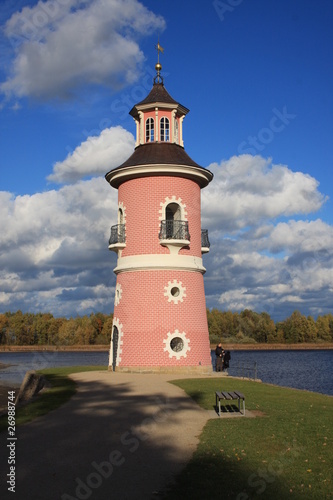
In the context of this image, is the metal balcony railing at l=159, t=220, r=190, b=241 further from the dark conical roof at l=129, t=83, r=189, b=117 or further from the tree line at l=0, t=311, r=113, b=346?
the tree line at l=0, t=311, r=113, b=346

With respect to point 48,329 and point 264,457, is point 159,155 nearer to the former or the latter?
point 264,457

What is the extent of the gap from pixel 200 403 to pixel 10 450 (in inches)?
236

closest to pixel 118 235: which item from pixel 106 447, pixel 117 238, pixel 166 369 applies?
pixel 117 238

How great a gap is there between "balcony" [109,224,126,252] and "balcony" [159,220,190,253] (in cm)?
200

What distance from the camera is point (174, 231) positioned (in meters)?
22.5

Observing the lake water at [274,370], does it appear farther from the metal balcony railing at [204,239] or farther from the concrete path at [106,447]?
the concrete path at [106,447]

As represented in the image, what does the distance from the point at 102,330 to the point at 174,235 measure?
91.0 meters

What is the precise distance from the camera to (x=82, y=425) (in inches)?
426

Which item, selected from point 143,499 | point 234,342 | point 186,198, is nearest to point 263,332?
point 234,342

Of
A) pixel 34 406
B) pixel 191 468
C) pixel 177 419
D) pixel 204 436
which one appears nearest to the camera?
pixel 191 468

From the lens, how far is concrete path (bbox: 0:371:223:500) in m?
7.12

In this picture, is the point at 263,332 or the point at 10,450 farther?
the point at 263,332

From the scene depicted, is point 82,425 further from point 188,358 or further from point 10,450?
point 188,358

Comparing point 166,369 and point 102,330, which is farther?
point 102,330
